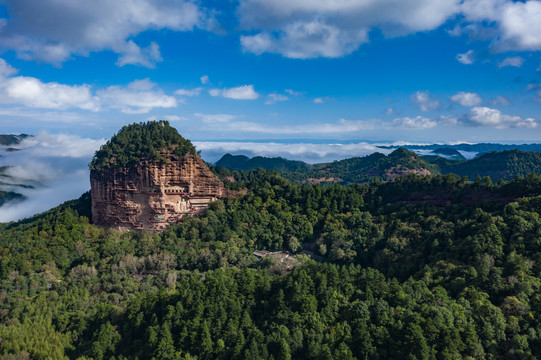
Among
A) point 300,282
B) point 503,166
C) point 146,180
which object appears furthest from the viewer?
point 503,166

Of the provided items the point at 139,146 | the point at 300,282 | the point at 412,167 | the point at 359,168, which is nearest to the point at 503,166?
the point at 412,167

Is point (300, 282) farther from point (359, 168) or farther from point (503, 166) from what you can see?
point (503, 166)

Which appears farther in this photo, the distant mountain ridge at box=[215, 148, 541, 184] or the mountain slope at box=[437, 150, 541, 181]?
the mountain slope at box=[437, 150, 541, 181]

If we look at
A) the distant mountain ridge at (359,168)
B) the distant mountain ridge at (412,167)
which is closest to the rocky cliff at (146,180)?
the distant mountain ridge at (412,167)

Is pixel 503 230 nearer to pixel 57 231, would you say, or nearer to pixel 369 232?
pixel 369 232

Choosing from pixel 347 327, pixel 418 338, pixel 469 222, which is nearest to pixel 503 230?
pixel 469 222

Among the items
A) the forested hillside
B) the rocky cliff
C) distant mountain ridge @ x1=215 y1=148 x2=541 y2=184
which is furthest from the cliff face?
distant mountain ridge @ x1=215 y1=148 x2=541 y2=184

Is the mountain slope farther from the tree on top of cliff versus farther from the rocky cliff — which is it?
the tree on top of cliff
